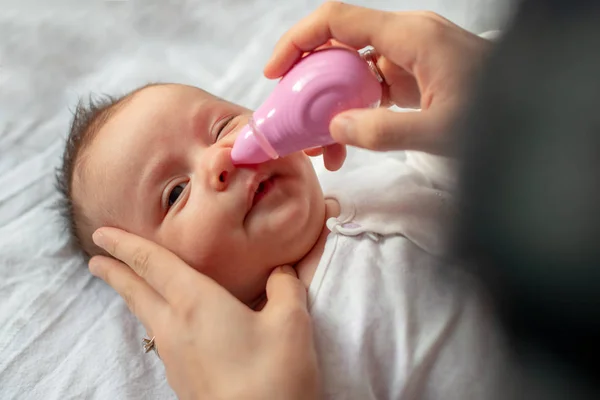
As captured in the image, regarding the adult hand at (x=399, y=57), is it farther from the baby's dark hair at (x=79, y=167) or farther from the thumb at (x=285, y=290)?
the baby's dark hair at (x=79, y=167)

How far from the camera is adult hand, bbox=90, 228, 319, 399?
0.80m

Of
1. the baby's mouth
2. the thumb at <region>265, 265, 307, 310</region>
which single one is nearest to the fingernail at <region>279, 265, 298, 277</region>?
the thumb at <region>265, 265, 307, 310</region>

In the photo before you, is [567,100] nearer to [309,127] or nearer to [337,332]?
[309,127]

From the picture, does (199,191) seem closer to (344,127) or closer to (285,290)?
(285,290)

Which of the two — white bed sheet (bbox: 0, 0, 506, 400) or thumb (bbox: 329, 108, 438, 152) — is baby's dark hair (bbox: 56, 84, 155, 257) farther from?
thumb (bbox: 329, 108, 438, 152)

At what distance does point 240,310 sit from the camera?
2.80ft

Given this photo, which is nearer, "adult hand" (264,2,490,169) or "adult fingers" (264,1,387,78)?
"adult hand" (264,2,490,169)

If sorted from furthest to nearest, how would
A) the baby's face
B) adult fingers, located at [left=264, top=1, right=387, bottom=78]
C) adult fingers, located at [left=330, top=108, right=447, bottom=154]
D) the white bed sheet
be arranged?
the white bed sheet
the baby's face
adult fingers, located at [left=264, top=1, right=387, bottom=78]
adult fingers, located at [left=330, top=108, right=447, bottom=154]

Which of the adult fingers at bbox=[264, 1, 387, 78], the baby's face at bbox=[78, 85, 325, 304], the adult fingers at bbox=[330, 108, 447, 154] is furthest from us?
the baby's face at bbox=[78, 85, 325, 304]

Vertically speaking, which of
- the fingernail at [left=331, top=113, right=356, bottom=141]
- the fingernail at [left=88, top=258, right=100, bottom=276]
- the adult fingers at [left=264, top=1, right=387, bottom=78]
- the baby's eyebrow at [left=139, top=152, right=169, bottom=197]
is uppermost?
the adult fingers at [left=264, top=1, right=387, bottom=78]

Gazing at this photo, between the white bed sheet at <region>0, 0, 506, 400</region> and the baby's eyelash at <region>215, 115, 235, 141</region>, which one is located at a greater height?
the baby's eyelash at <region>215, 115, 235, 141</region>

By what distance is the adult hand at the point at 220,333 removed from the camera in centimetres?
80

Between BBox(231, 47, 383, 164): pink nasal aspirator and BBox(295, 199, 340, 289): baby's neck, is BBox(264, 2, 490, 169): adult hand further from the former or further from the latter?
BBox(295, 199, 340, 289): baby's neck

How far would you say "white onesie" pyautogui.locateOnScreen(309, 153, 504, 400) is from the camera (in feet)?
2.92
